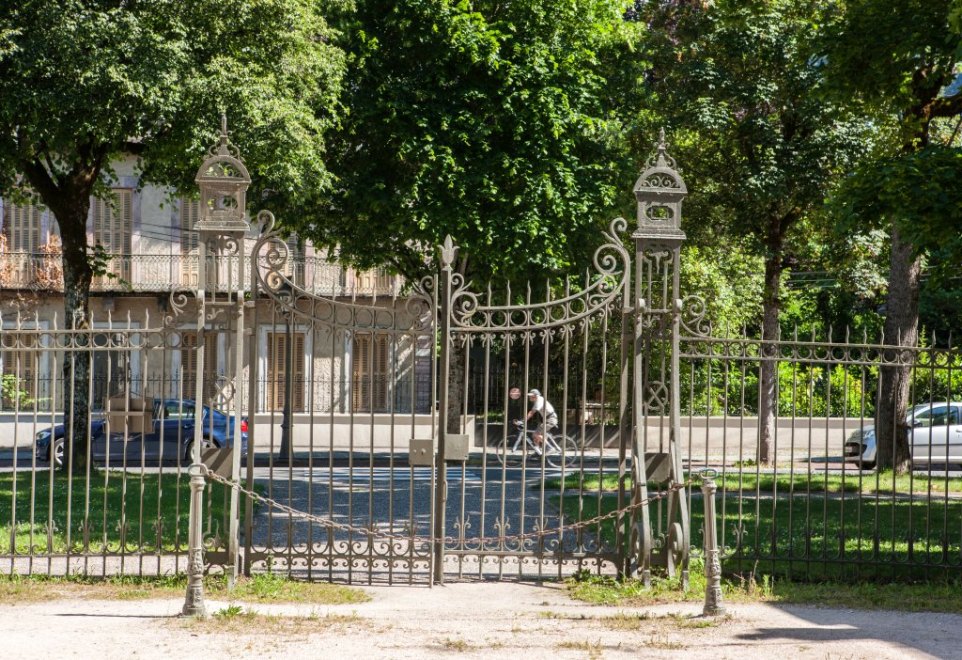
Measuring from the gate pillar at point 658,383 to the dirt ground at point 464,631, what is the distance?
0.70 m

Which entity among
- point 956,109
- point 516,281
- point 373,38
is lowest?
point 516,281

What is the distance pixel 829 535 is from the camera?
12930 mm

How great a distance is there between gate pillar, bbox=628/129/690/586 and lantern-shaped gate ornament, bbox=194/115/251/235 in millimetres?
3208

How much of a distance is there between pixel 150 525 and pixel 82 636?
17.1ft

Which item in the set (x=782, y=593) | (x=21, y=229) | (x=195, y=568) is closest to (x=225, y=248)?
(x=195, y=568)

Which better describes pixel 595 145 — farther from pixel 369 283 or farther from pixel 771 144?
pixel 369 283

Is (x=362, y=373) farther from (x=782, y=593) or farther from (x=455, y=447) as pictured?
(x=782, y=593)

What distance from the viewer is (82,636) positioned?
296 inches

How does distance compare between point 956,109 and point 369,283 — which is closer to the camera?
point 956,109

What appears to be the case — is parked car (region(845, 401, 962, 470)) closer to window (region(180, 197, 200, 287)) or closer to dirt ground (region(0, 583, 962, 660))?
dirt ground (region(0, 583, 962, 660))

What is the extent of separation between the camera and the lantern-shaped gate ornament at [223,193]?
30.2 ft

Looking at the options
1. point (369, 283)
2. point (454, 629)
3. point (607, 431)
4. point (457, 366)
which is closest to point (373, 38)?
point (457, 366)

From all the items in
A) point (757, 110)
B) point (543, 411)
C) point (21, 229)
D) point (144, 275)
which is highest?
point (757, 110)

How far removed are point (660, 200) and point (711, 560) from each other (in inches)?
119
